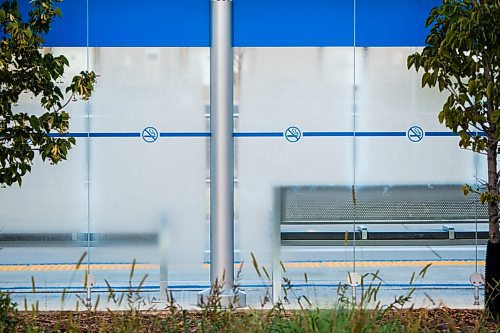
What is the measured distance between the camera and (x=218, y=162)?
821 centimetres

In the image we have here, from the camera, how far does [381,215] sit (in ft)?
28.7

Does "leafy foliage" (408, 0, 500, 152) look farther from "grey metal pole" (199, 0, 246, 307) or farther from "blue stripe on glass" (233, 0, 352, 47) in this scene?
"grey metal pole" (199, 0, 246, 307)

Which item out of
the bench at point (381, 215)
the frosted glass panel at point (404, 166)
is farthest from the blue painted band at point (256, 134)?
the frosted glass panel at point (404, 166)

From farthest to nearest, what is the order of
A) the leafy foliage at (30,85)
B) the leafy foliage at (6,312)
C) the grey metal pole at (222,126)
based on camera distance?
1. the grey metal pole at (222,126)
2. the leafy foliage at (30,85)
3. the leafy foliage at (6,312)

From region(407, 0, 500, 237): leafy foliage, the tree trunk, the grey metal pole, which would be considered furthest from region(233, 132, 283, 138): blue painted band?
the tree trunk

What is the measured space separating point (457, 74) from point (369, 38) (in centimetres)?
162

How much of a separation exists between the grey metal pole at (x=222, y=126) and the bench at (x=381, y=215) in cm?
65

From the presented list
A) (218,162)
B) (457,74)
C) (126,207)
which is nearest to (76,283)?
(126,207)

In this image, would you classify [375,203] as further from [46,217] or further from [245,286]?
[46,217]

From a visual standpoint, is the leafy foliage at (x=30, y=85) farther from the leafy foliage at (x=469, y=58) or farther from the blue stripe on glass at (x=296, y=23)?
the leafy foliage at (x=469, y=58)

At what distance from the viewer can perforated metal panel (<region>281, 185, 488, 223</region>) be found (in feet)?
28.5

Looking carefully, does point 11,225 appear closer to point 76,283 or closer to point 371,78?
point 76,283

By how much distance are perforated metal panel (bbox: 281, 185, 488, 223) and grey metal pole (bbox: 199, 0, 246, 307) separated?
0.68 m

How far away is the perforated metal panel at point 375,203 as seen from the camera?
8.70 m
